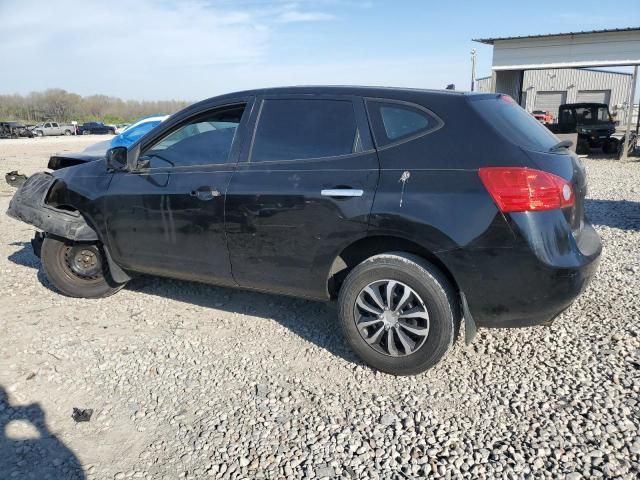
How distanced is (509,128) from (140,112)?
9949 cm

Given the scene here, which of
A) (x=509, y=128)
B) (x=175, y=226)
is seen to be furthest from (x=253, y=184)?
(x=509, y=128)

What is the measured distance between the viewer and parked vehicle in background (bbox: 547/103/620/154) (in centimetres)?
1895

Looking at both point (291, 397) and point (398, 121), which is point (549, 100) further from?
point (291, 397)

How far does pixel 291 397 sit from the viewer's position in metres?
3.02

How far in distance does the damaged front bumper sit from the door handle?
1311 millimetres

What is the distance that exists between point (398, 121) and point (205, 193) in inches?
58.1

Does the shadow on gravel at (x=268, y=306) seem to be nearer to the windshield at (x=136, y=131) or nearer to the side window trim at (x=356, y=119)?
the side window trim at (x=356, y=119)

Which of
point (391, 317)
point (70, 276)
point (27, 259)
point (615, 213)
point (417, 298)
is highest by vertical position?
point (417, 298)

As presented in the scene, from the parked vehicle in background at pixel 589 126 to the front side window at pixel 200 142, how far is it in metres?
18.4

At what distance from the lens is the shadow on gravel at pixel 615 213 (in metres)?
7.11

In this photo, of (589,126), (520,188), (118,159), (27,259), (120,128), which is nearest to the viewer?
(520,188)

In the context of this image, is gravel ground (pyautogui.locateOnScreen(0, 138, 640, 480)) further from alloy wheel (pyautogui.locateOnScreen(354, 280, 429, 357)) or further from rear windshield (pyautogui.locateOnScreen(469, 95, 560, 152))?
rear windshield (pyautogui.locateOnScreen(469, 95, 560, 152))

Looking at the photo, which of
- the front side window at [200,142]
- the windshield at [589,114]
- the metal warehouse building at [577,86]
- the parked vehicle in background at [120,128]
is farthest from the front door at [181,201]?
the metal warehouse building at [577,86]

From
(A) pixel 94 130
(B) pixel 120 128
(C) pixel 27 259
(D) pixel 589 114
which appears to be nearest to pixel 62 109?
(A) pixel 94 130
